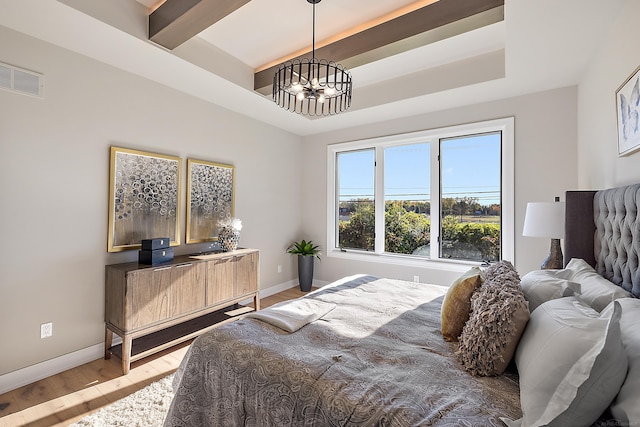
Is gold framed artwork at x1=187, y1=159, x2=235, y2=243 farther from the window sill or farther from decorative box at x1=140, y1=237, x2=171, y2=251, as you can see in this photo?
the window sill

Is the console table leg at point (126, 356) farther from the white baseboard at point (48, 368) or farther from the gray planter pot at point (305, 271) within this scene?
the gray planter pot at point (305, 271)

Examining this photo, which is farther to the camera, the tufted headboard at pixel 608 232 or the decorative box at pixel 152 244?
the decorative box at pixel 152 244

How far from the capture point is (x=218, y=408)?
1433 millimetres

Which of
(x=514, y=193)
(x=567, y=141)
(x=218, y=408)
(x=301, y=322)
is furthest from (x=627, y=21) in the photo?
(x=218, y=408)

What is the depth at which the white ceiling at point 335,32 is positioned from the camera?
6.59 ft

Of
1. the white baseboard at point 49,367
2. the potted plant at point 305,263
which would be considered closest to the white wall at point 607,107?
the potted plant at point 305,263

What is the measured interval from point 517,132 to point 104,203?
4317 millimetres

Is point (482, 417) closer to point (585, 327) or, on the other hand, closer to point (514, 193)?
point (585, 327)

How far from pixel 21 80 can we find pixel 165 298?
2020 millimetres

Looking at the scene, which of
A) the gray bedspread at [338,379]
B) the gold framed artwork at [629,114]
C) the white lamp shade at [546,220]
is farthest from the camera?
the white lamp shade at [546,220]

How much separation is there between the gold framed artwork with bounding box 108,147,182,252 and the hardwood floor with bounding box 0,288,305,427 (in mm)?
1028

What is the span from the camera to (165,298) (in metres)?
2.64

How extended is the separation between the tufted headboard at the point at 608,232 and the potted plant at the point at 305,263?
10.5 feet

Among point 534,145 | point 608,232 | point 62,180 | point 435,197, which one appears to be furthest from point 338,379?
point 534,145
